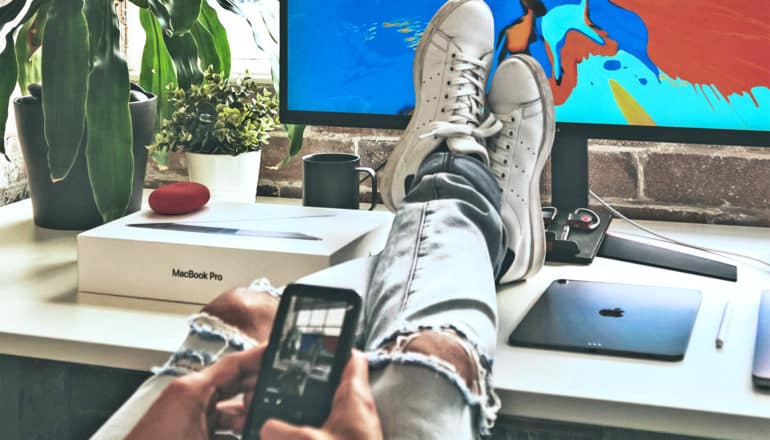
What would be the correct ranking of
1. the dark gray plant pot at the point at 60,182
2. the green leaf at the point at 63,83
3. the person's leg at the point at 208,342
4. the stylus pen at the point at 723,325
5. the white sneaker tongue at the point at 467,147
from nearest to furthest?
1. the person's leg at the point at 208,342
2. the stylus pen at the point at 723,325
3. the white sneaker tongue at the point at 467,147
4. the green leaf at the point at 63,83
5. the dark gray plant pot at the point at 60,182

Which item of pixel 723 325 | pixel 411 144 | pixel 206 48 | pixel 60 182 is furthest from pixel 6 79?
pixel 723 325

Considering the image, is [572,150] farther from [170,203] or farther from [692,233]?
[170,203]

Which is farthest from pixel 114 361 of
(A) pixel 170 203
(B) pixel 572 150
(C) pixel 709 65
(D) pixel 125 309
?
(C) pixel 709 65

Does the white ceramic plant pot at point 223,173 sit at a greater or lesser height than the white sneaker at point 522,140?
lesser

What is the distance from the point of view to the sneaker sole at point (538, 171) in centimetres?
109

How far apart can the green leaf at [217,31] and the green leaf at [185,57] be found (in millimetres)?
89

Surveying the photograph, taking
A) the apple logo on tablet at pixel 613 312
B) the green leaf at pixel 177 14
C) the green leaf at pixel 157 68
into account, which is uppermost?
the green leaf at pixel 177 14

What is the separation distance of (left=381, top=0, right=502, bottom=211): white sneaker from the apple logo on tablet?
27cm

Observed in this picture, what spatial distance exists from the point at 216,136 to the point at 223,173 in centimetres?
6

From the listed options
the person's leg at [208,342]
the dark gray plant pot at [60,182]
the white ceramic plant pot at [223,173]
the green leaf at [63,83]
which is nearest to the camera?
the person's leg at [208,342]

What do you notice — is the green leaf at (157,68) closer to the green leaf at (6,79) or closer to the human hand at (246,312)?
the green leaf at (6,79)

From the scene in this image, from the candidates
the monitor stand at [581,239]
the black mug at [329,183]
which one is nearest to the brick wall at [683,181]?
the monitor stand at [581,239]

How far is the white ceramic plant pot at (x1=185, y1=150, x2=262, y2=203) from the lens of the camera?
139 centimetres

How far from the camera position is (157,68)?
145cm
